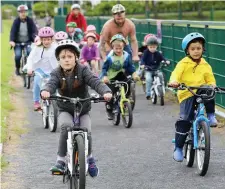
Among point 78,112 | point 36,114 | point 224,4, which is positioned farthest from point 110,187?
point 224,4

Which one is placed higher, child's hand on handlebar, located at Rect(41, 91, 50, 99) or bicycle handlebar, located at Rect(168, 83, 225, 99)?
child's hand on handlebar, located at Rect(41, 91, 50, 99)

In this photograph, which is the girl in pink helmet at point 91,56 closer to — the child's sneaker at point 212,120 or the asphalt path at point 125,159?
the asphalt path at point 125,159

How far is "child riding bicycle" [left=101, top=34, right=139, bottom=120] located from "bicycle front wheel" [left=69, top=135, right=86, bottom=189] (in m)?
5.29

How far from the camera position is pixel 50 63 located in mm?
13312

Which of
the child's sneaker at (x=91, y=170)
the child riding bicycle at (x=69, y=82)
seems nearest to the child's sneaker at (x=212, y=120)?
the child riding bicycle at (x=69, y=82)

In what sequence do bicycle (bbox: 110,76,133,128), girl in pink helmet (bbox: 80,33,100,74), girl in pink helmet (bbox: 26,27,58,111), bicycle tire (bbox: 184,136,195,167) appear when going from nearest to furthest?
bicycle tire (bbox: 184,136,195,167)
bicycle (bbox: 110,76,133,128)
girl in pink helmet (bbox: 26,27,58,111)
girl in pink helmet (bbox: 80,33,100,74)

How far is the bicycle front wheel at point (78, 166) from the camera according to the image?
702 centimetres

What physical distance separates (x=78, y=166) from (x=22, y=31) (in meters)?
12.2

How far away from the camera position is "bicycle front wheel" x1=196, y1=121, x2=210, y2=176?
8.29 meters

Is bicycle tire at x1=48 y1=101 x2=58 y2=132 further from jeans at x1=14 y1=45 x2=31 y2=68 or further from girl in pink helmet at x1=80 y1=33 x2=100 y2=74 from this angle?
jeans at x1=14 y1=45 x2=31 y2=68

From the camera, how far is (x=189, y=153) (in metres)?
8.98

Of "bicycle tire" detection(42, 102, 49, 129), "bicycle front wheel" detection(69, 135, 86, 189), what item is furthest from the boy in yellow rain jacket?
"bicycle tire" detection(42, 102, 49, 129)

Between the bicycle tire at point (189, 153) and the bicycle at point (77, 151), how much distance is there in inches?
69.6

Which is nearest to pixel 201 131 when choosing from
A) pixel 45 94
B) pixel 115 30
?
pixel 45 94
